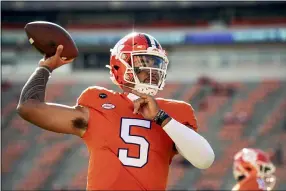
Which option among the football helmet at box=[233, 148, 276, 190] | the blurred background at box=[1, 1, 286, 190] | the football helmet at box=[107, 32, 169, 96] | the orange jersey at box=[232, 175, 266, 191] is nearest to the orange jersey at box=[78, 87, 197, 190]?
the football helmet at box=[107, 32, 169, 96]

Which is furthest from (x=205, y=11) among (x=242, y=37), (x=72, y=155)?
(x=72, y=155)

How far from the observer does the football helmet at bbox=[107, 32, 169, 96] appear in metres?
2.77

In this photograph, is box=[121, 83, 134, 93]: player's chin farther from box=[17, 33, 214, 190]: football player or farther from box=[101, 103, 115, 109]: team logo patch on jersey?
box=[101, 103, 115, 109]: team logo patch on jersey

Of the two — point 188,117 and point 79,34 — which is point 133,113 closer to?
point 188,117

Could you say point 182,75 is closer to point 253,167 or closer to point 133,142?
point 253,167

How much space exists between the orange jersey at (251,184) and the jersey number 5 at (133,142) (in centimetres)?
307

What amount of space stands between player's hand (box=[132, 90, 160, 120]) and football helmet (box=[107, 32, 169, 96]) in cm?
9

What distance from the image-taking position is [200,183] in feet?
46.8

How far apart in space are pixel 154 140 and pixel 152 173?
5.6 inches

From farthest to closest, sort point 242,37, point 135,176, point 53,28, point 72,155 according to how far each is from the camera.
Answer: point 242,37 < point 72,155 < point 53,28 < point 135,176

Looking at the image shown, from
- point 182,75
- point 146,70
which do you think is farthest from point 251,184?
point 182,75

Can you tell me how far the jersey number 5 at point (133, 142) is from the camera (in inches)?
106

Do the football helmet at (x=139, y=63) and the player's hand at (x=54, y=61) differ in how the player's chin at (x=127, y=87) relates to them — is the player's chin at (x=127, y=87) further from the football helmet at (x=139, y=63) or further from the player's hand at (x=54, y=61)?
the player's hand at (x=54, y=61)

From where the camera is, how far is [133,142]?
2709 millimetres
